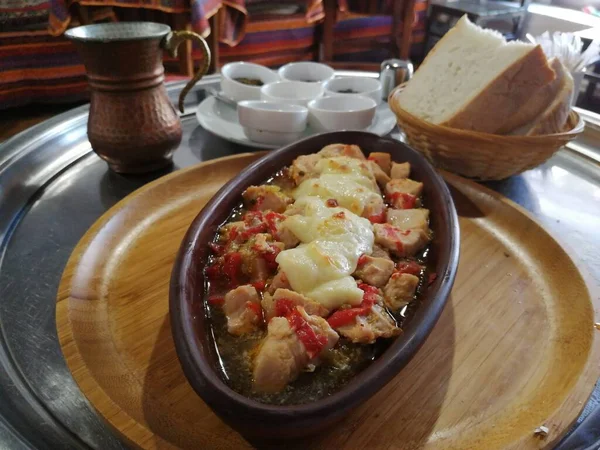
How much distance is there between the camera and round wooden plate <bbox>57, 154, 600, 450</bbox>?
→ 0.67m

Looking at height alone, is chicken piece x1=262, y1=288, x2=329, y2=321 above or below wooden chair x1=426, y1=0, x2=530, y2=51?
above

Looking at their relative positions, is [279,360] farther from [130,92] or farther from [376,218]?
[130,92]

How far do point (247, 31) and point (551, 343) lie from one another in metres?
3.15

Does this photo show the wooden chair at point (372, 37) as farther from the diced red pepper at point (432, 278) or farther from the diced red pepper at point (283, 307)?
the diced red pepper at point (283, 307)

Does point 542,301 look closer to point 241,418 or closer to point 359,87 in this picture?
point 241,418

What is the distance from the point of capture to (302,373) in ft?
2.29

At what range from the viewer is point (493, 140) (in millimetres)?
1165

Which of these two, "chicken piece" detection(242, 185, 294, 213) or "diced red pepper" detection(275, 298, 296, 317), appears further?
"chicken piece" detection(242, 185, 294, 213)

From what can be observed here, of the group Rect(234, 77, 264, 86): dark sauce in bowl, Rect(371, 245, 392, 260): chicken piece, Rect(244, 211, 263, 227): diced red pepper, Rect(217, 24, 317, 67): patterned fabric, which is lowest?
Rect(217, 24, 317, 67): patterned fabric

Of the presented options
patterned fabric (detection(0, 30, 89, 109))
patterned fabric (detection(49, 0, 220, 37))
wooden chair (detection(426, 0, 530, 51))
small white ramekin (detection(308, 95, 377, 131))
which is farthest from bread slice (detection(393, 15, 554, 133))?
wooden chair (detection(426, 0, 530, 51))

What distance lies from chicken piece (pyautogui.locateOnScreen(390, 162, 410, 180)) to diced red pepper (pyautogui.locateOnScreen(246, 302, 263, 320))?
1.70 feet

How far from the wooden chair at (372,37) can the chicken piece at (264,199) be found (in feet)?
9.07

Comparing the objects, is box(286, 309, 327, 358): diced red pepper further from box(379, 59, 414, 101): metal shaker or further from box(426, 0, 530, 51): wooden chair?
box(426, 0, 530, 51): wooden chair

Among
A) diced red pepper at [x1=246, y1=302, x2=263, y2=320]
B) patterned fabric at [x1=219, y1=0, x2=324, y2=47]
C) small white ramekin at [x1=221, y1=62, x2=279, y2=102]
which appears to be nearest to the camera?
diced red pepper at [x1=246, y1=302, x2=263, y2=320]
